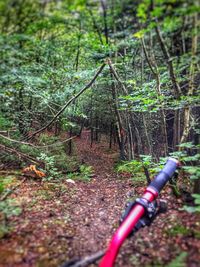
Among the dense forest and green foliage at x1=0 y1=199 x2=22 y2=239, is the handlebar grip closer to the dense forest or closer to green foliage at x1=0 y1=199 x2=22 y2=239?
the dense forest

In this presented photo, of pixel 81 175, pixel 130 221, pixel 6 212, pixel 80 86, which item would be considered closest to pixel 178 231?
pixel 130 221

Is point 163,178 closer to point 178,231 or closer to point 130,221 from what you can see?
point 178,231

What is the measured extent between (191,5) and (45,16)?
2722 millimetres

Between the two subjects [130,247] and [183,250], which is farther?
[130,247]

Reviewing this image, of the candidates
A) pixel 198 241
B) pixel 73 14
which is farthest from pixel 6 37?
pixel 198 241

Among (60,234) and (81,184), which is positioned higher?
(60,234)

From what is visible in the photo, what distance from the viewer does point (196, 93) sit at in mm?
5090

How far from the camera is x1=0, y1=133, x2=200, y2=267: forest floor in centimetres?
312

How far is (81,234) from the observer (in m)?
3.96

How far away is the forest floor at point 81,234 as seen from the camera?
10.2ft

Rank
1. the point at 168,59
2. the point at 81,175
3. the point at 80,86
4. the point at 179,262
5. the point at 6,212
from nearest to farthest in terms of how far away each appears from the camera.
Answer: the point at 179,262, the point at 6,212, the point at 168,59, the point at 80,86, the point at 81,175

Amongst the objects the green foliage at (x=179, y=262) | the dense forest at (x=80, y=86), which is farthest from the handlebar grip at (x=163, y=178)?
the green foliage at (x=179, y=262)

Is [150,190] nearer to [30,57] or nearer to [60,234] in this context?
[60,234]

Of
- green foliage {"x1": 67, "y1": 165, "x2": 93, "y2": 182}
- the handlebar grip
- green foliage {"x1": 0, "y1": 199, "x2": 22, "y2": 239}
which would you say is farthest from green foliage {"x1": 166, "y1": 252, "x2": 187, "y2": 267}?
green foliage {"x1": 67, "y1": 165, "x2": 93, "y2": 182}
